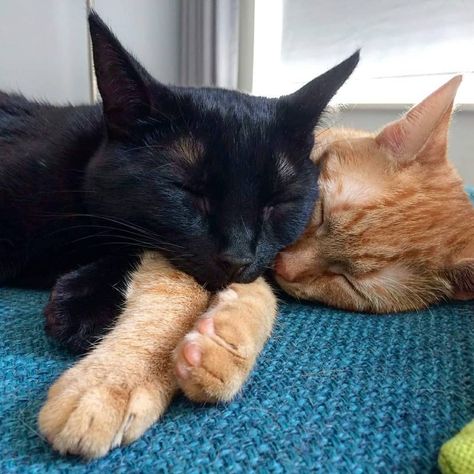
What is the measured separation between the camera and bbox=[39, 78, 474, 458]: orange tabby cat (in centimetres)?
66

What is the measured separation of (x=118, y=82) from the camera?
888 millimetres

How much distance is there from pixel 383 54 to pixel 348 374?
2.39 m

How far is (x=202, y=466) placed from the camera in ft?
1.82

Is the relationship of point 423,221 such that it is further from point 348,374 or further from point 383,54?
point 383,54

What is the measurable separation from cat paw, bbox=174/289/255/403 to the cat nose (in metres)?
0.14

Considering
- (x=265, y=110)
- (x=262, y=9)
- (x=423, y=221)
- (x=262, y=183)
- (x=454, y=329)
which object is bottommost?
(x=454, y=329)

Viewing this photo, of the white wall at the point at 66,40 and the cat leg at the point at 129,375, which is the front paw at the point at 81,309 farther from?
the white wall at the point at 66,40

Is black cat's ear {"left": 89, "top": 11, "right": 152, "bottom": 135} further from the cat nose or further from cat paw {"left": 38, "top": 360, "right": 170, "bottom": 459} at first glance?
cat paw {"left": 38, "top": 360, "right": 170, "bottom": 459}

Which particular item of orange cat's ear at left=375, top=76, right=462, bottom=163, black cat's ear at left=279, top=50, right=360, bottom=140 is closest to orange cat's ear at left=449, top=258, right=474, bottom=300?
orange cat's ear at left=375, top=76, right=462, bottom=163

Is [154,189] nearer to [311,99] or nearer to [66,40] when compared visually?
[311,99]

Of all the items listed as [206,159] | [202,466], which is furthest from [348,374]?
[206,159]

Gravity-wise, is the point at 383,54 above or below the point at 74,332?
above

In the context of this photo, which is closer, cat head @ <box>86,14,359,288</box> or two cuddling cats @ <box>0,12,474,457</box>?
two cuddling cats @ <box>0,12,474,457</box>

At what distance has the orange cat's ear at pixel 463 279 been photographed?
41.3 inches
